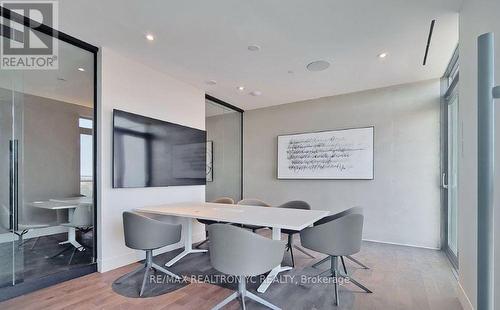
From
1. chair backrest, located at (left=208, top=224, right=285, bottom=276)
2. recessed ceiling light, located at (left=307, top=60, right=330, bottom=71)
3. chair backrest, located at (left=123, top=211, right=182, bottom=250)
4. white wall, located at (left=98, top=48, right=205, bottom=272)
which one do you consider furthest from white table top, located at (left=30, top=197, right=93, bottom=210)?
recessed ceiling light, located at (left=307, top=60, right=330, bottom=71)

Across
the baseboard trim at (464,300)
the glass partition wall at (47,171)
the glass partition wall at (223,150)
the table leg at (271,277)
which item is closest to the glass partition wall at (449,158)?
the baseboard trim at (464,300)

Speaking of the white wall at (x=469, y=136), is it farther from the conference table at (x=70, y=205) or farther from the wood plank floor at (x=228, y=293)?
the conference table at (x=70, y=205)

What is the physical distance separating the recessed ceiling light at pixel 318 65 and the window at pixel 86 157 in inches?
124

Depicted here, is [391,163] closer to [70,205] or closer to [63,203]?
[70,205]

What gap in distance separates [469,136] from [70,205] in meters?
4.77

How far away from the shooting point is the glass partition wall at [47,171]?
9.10ft

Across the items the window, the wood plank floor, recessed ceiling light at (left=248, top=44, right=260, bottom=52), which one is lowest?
the wood plank floor

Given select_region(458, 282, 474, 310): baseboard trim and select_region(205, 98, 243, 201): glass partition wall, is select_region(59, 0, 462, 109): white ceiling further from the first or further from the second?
select_region(458, 282, 474, 310): baseboard trim

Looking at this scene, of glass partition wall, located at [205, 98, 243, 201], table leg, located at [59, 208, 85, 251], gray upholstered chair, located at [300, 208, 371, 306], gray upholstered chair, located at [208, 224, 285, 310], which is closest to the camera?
gray upholstered chair, located at [208, 224, 285, 310]

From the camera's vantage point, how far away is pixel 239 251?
6.92 ft

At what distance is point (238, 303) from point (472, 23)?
322 cm

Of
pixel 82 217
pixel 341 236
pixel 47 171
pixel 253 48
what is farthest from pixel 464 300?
pixel 47 171

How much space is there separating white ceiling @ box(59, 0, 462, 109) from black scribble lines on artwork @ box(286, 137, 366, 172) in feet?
4.15

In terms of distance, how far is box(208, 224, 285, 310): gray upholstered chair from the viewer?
6.91 feet
